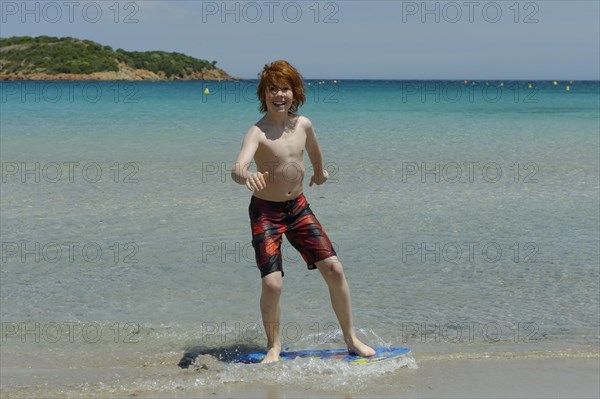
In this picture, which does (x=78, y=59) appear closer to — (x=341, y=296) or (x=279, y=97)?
(x=279, y=97)

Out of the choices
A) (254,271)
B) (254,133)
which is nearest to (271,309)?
(254,133)

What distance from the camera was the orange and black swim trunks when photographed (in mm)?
4906

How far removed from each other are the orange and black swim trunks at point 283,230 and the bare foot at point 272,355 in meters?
0.47

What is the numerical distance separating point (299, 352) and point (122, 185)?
7052 mm

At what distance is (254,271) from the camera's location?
7164 mm

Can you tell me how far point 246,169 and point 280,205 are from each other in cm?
56

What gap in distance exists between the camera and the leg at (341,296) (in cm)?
498

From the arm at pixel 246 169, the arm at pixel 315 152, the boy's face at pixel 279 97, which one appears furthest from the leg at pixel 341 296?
the boy's face at pixel 279 97

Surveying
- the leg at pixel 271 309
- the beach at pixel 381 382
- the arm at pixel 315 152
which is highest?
the arm at pixel 315 152

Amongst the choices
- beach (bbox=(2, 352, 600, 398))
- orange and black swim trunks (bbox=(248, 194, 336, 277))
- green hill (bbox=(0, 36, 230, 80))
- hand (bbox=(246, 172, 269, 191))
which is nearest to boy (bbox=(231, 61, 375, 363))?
orange and black swim trunks (bbox=(248, 194, 336, 277))

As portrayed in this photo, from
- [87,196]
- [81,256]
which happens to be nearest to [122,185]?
[87,196]

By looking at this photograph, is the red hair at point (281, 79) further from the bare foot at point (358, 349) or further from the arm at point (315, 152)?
the bare foot at point (358, 349)

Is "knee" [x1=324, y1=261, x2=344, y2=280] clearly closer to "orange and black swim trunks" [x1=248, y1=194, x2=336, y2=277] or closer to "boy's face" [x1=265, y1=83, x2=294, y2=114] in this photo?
"orange and black swim trunks" [x1=248, y1=194, x2=336, y2=277]

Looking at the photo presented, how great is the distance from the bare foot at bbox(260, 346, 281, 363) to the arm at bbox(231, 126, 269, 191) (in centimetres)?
108
